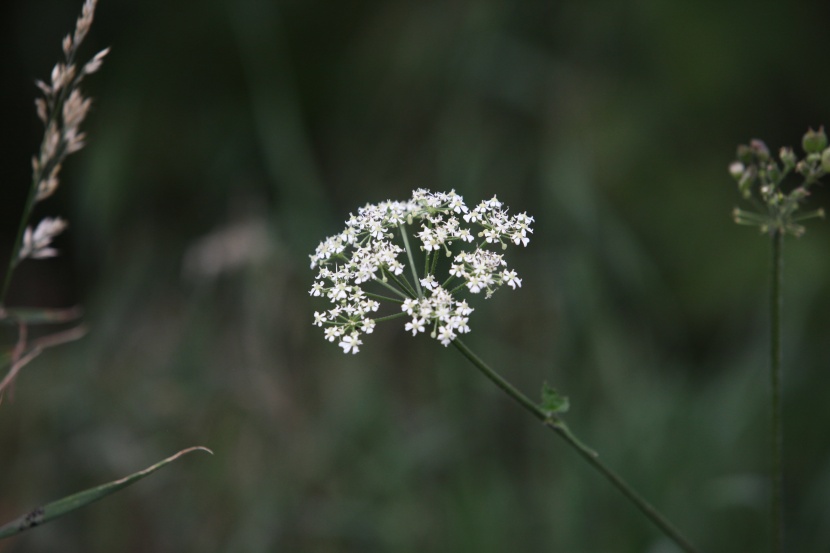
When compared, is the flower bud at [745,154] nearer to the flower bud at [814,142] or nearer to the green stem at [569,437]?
the flower bud at [814,142]

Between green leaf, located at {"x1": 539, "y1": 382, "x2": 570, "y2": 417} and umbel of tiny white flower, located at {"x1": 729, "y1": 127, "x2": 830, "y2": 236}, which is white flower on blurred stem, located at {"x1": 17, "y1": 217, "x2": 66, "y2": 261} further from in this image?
umbel of tiny white flower, located at {"x1": 729, "y1": 127, "x2": 830, "y2": 236}

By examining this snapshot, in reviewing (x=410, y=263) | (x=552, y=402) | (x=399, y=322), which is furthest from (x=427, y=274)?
(x=399, y=322)

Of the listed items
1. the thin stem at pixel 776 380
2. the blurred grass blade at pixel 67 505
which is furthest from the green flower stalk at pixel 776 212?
the blurred grass blade at pixel 67 505

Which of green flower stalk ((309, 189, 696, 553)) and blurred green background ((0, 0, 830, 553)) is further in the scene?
blurred green background ((0, 0, 830, 553))

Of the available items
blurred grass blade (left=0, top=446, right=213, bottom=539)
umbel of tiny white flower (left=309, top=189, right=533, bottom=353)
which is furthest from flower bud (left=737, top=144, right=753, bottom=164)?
blurred grass blade (left=0, top=446, right=213, bottom=539)

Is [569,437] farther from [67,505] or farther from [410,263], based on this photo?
[67,505]

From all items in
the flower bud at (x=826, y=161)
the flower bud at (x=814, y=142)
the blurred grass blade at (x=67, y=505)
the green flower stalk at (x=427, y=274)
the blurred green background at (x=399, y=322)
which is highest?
the blurred green background at (x=399, y=322)
